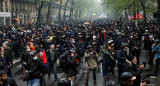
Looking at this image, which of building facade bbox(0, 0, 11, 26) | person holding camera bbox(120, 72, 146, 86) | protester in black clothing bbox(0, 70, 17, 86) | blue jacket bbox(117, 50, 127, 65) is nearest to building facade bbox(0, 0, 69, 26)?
building facade bbox(0, 0, 11, 26)

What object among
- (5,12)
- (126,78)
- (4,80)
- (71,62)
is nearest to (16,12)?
(5,12)

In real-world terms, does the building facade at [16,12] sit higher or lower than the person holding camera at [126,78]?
higher

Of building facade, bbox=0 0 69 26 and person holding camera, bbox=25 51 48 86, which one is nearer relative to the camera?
person holding camera, bbox=25 51 48 86

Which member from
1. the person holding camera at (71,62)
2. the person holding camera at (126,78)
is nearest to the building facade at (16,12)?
the person holding camera at (71,62)

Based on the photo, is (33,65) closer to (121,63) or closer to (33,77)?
(33,77)

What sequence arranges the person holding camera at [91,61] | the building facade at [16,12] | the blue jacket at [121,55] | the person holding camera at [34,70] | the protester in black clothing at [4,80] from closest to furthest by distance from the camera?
1. the protester in black clothing at [4,80]
2. the person holding camera at [34,70]
3. the blue jacket at [121,55]
4. the person holding camera at [91,61]
5. the building facade at [16,12]

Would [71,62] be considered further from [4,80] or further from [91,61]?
[4,80]

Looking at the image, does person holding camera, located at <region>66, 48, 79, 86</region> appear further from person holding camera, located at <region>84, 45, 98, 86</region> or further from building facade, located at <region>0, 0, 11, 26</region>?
building facade, located at <region>0, 0, 11, 26</region>

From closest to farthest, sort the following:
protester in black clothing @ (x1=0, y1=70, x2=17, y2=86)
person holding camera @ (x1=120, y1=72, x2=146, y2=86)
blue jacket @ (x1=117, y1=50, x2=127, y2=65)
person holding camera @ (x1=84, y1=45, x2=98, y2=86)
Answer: person holding camera @ (x1=120, y1=72, x2=146, y2=86), protester in black clothing @ (x1=0, y1=70, x2=17, y2=86), blue jacket @ (x1=117, y1=50, x2=127, y2=65), person holding camera @ (x1=84, y1=45, x2=98, y2=86)

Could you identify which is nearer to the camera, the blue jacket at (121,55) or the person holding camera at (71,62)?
the person holding camera at (71,62)

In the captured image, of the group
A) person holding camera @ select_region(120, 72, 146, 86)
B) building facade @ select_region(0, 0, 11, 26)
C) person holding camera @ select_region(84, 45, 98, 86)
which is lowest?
person holding camera @ select_region(84, 45, 98, 86)

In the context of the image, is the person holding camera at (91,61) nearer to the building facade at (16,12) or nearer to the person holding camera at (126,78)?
the person holding camera at (126,78)

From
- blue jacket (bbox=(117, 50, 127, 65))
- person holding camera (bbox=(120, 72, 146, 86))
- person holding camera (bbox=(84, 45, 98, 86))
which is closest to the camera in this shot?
person holding camera (bbox=(120, 72, 146, 86))

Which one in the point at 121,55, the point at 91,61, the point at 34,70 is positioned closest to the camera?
the point at 34,70
